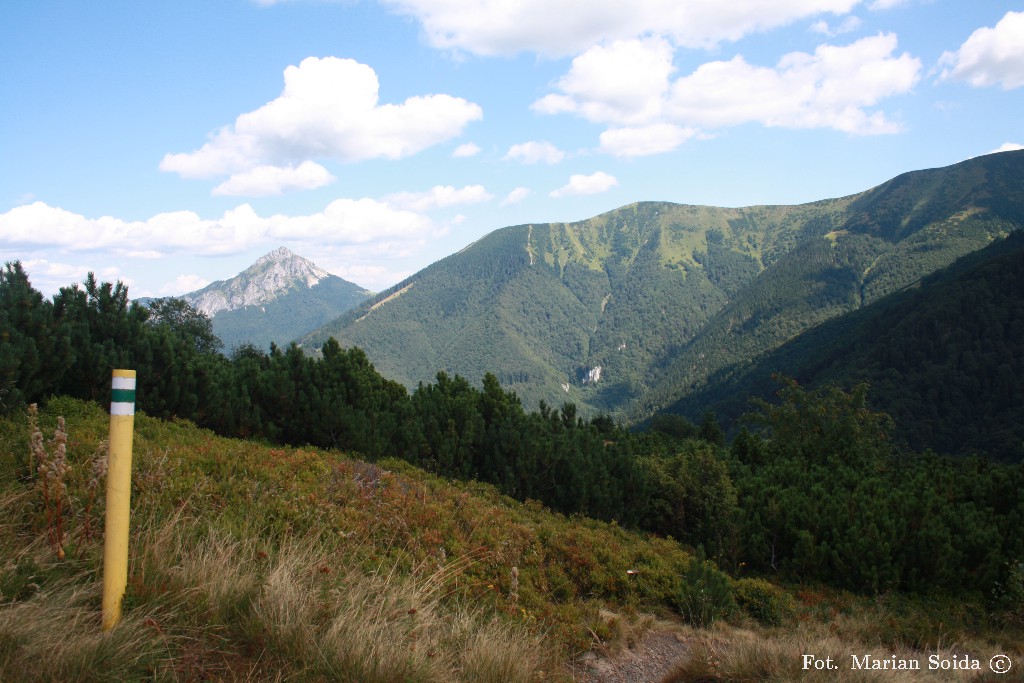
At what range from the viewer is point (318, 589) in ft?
12.1

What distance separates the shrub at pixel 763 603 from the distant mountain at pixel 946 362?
70358 millimetres

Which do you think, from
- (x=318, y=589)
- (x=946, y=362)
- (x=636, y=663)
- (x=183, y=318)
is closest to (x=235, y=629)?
(x=318, y=589)

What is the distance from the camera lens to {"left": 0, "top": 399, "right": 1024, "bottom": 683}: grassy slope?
3.03 metres

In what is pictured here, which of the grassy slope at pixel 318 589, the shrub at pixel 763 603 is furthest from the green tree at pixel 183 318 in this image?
the shrub at pixel 763 603

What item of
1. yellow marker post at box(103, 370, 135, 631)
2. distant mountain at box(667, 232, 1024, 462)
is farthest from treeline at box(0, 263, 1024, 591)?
distant mountain at box(667, 232, 1024, 462)

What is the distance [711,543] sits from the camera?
11.3 metres

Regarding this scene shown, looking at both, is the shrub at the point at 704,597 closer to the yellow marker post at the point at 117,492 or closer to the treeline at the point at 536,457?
the treeline at the point at 536,457

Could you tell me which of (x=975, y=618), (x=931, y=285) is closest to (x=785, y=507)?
(x=975, y=618)

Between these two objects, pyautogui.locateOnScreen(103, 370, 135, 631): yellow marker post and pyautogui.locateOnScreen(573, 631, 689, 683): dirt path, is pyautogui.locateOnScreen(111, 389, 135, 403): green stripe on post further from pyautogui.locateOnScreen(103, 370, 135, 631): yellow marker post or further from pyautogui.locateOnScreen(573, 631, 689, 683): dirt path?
pyautogui.locateOnScreen(573, 631, 689, 683): dirt path

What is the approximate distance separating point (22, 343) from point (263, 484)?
397cm

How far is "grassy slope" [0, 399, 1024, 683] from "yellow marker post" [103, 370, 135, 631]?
174 mm

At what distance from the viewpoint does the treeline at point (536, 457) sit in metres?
9.24

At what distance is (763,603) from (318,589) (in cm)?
598

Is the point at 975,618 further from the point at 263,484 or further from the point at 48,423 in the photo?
the point at 48,423
